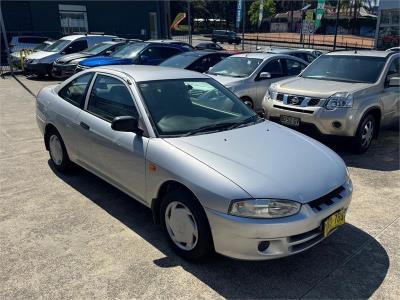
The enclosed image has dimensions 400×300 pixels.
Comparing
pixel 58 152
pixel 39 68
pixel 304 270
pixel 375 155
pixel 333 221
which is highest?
pixel 333 221

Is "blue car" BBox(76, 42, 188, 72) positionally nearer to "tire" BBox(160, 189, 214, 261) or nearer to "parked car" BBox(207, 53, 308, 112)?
"parked car" BBox(207, 53, 308, 112)

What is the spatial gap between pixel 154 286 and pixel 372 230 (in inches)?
89.2

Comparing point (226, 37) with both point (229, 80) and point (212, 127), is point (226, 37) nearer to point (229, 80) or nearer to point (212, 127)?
point (229, 80)

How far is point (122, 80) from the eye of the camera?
406 cm

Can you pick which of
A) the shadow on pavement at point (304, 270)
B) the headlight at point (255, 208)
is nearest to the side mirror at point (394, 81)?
the shadow on pavement at point (304, 270)

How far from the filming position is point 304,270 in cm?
319

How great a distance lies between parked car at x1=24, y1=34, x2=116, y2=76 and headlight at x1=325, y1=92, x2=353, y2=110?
40.5 ft

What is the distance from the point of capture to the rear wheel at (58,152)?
497 centimetres

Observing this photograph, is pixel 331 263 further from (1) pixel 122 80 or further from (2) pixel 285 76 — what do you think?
(2) pixel 285 76

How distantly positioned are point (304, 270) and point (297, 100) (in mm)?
3672

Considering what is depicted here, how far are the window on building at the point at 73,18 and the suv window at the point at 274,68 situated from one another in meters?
22.9

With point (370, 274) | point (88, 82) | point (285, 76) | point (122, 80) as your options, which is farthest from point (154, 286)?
point (285, 76)

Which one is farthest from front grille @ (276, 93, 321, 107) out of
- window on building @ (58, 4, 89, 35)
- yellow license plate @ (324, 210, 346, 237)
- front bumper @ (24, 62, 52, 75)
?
window on building @ (58, 4, 89, 35)

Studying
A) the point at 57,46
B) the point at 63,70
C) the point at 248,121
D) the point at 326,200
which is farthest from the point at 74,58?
the point at 326,200
